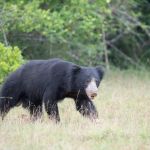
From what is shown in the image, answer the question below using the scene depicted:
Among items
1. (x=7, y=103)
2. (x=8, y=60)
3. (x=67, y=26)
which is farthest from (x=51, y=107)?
(x=67, y=26)

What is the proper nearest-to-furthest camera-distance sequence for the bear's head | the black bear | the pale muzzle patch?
the pale muzzle patch → the black bear → the bear's head

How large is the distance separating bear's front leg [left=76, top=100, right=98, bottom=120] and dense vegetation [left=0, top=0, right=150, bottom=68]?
4.14 meters

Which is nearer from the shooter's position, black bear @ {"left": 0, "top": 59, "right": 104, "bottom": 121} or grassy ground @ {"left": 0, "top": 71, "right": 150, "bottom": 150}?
grassy ground @ {"left": 0, "top": 71, "right": 150, "bottom": 150}

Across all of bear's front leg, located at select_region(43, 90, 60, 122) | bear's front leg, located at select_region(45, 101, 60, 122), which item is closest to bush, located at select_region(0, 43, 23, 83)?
bear's front leg, located at select_region(43, 90, 60, 122)

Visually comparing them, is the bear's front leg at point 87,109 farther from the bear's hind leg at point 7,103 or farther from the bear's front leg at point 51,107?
the bear's hind leg at point 7,103

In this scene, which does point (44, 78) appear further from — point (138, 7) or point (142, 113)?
point (138, 7)

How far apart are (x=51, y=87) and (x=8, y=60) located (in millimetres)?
2427

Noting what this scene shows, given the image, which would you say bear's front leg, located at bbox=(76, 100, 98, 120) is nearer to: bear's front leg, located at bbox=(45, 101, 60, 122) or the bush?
bear's front leg, located at bbox=(45, 101, 60, 122)

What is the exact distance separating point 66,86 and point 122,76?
26.3ft

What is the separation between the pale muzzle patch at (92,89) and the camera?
979 cm

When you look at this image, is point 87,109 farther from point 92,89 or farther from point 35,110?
point 35,110

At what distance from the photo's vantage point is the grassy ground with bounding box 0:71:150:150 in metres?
7.91

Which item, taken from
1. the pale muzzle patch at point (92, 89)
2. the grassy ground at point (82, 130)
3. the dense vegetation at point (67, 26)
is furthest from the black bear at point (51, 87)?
the dense vegetation at point (67, 26)

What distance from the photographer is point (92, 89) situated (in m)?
9.84
